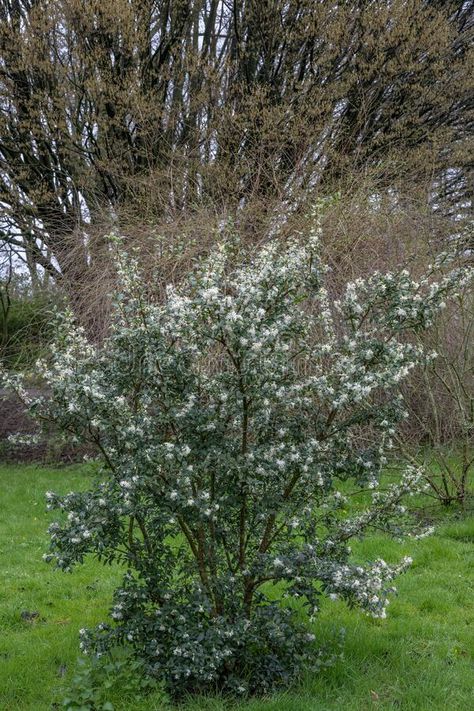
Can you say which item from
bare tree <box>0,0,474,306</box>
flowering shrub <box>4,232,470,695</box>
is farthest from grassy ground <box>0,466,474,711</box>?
bare tree <box>0,0,474,306</box>

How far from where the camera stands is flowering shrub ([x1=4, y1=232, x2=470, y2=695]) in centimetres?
375

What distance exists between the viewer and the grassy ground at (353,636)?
3.86 m

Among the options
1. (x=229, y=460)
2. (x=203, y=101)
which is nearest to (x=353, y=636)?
(x=229, y=460)

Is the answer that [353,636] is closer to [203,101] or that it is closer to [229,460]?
[229,460]

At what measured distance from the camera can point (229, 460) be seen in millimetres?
3703

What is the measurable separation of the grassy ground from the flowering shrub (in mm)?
284

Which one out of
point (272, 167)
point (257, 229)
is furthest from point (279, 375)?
point (272, 167)

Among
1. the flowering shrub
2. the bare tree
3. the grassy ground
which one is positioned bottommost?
the grassy ground

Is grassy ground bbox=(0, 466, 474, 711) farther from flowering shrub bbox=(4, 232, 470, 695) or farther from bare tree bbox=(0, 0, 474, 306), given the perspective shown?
bare tree bbox=(0, 0, 474, 306)

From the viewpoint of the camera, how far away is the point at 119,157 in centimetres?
1323

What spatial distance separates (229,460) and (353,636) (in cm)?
170

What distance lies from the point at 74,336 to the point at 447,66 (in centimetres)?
1246

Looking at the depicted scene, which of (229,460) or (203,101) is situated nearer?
(229,460)

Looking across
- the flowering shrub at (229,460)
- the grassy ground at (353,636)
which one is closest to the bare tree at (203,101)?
the grassy ground at (353,636)
